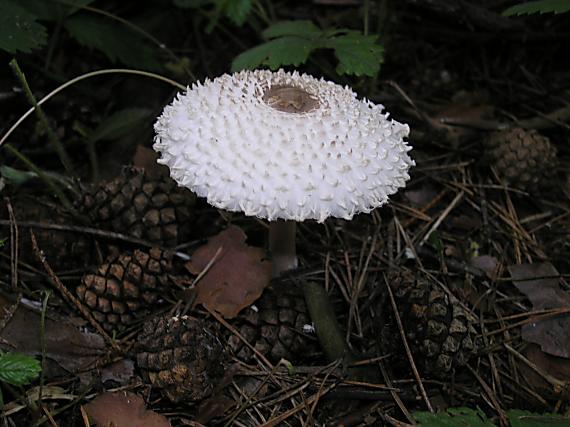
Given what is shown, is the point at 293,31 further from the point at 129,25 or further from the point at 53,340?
the point at 53,340

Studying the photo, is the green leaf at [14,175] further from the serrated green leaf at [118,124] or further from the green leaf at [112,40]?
the green leaf at [112,40]

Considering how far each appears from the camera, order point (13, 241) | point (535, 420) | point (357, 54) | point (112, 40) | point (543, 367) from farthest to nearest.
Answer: point (112, 40)
point (357, 54)
point (13, 241)
point (543, 367)
point (535, 420)

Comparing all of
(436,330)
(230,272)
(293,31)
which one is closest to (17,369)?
(230,272)

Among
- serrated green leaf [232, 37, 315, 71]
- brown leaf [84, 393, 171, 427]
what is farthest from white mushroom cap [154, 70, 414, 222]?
brown leaf [84, 393, 171, 427]

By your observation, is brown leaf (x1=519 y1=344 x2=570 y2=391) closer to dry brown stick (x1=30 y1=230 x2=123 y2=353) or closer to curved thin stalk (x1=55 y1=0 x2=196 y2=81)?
dry brown stick (x1=30 y1=230 x2=123 y2=353)

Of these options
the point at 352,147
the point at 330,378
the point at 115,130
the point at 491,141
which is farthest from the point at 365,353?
the point at 115,130

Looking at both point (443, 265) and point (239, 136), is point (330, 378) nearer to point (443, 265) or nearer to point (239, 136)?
point (443, 265)

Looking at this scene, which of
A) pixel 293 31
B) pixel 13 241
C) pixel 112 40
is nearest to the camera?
pixel 13 241

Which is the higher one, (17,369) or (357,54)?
(357,54)
